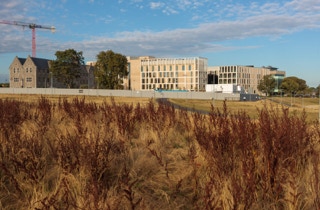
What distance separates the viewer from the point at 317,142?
20.6 feet

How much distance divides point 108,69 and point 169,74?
3489 cm

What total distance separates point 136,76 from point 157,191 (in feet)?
358

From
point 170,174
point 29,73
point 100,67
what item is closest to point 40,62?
point 29,73

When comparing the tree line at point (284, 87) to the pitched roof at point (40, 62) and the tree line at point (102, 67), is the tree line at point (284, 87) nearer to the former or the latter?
the tree line at point (102, 67)

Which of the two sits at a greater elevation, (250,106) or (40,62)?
(40,62)

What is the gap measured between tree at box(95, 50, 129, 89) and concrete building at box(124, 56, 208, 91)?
3161 cm

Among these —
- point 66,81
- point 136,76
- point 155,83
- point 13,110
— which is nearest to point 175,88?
point 155,83

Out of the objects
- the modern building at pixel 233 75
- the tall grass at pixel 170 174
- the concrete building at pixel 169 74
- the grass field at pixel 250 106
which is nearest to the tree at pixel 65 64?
the concrete building at pixel 169 74

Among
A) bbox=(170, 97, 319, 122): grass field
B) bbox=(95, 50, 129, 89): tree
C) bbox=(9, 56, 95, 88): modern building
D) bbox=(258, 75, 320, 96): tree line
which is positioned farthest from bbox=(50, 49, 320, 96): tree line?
bbox=(170, 97, 319, 122): grass field

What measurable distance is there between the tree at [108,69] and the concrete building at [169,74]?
31608mm

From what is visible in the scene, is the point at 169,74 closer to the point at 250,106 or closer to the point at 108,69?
the point at 108,69

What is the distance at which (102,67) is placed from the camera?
7438 centimetres

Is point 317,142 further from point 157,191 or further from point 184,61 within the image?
point 184,61

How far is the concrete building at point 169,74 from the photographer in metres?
100
